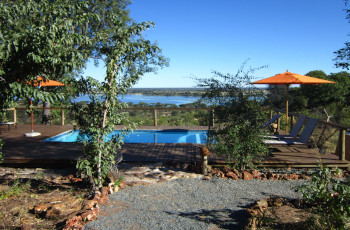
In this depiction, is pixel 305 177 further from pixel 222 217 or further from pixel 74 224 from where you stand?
pixel 74 224

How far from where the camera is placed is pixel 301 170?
5.51 m

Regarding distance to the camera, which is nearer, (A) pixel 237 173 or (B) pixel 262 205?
(B) pixel 262 205

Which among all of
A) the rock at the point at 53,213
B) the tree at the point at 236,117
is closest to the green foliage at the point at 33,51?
the rock at the point at 53,213

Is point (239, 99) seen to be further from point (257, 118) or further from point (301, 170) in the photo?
point (301, 170)

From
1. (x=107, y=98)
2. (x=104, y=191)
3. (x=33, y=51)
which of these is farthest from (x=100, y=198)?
(x=33, y=51)

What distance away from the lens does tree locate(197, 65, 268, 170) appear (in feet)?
16.7

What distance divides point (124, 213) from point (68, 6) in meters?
2.80

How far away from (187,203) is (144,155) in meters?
2.62

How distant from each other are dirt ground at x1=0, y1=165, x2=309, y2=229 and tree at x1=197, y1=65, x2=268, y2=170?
85 centimetres

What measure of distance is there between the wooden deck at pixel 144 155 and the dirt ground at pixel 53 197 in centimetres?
27

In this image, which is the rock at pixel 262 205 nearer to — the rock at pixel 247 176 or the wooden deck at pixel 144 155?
the rock at pixel 247 176

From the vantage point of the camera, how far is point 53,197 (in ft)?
13.0

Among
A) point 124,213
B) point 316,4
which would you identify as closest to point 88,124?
point 124,213

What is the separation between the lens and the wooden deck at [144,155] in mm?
5566
